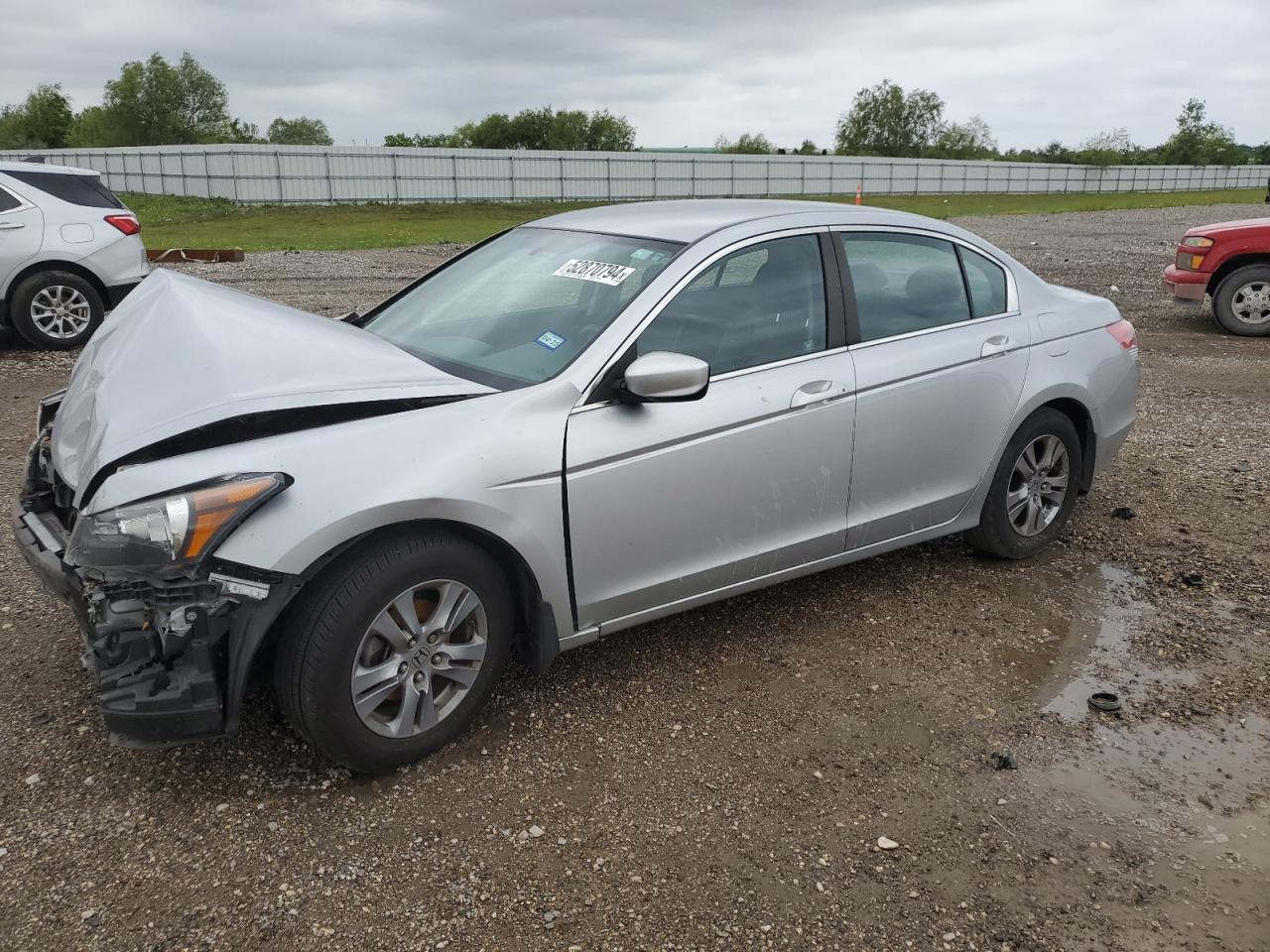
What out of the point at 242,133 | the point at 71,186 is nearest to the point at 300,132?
the point at 242,133

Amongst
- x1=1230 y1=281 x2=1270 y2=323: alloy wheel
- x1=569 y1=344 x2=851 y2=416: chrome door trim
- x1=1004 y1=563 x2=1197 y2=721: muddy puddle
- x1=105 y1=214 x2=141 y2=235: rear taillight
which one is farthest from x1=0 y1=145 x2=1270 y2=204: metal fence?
x1=569 y1=344 x2=851 y2=416: chrome door trim

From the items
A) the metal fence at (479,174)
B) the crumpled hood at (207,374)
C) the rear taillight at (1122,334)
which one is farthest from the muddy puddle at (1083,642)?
the metal fence at (479,174)

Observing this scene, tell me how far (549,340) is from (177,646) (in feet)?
5.25

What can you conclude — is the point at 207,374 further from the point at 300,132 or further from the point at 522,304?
the point at 300,132

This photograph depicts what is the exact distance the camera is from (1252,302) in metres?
11.1

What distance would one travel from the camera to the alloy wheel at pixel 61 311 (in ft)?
31.5

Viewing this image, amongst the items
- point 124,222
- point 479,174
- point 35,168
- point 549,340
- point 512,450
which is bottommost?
point 512,450

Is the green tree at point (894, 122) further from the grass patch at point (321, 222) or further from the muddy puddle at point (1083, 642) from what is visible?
the muddy puddle at point (1083, 642)

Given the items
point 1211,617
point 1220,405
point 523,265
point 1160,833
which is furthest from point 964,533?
point 1220,405

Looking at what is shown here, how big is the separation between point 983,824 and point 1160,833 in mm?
523

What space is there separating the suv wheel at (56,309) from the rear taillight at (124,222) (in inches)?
24.4

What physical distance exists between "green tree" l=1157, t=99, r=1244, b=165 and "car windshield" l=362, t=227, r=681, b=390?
118056mm

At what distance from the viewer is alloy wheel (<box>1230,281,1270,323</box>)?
1102cm

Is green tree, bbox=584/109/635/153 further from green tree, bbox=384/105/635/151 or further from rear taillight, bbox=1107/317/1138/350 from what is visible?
rear taillight, bbox=1107/317/1138/350
